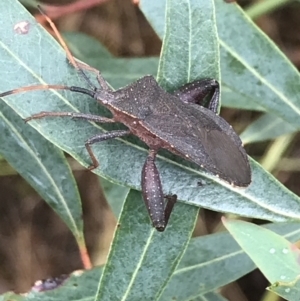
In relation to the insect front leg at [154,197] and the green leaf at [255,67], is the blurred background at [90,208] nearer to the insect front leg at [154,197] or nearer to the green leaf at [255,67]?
the green leaf at [255,67]

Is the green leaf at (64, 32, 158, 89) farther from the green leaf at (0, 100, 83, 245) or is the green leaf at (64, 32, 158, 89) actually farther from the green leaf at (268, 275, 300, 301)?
the green leaf at (268, 275, 300, 301)

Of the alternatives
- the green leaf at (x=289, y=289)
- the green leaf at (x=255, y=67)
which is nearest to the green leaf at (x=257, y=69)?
the green leaf at (x=255, y=67)

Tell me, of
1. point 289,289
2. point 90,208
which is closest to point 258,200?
point 289,289

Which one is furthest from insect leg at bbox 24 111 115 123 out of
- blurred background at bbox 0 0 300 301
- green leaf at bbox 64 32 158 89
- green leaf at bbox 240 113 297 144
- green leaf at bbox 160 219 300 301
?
blurred background at bbox 0 0 300 301

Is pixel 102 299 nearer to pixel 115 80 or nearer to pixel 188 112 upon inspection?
pixel 188 112

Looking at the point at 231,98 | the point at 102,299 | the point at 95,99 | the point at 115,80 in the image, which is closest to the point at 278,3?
the point at 231,98

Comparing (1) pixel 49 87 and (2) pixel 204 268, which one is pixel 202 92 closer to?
(1) pixel 49 87

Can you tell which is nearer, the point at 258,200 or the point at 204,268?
the point at 258,200
